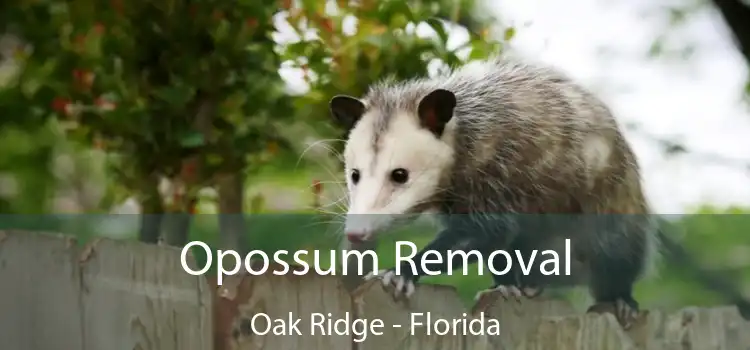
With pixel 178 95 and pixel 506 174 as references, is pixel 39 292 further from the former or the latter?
pixel 506 174

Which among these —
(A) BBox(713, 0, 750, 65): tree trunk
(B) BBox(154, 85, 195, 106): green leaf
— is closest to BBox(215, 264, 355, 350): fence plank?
(B) BBox(154, 85, 195, 106): green leaf

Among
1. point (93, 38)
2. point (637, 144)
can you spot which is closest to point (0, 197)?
point (93, 38)

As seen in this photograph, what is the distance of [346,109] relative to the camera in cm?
127

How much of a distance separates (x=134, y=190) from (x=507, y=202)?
0.60m

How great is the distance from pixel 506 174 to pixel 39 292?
70 centimetres

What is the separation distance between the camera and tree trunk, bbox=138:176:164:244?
1339mm

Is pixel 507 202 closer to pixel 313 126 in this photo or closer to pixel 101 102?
pixel 313 126

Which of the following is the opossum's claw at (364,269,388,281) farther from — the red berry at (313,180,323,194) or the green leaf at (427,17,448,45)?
the green leaf at (427,17,448,45)

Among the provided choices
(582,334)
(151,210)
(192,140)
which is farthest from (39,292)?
(582,334)

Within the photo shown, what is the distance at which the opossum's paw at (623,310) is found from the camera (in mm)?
1209

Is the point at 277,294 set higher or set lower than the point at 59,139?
lower

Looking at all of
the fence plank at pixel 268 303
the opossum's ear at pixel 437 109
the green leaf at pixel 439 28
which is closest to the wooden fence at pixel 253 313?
the fence plank at pixel 268 303

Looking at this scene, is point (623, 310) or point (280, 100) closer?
point (623, 310)

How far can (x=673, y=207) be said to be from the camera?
130 cm
